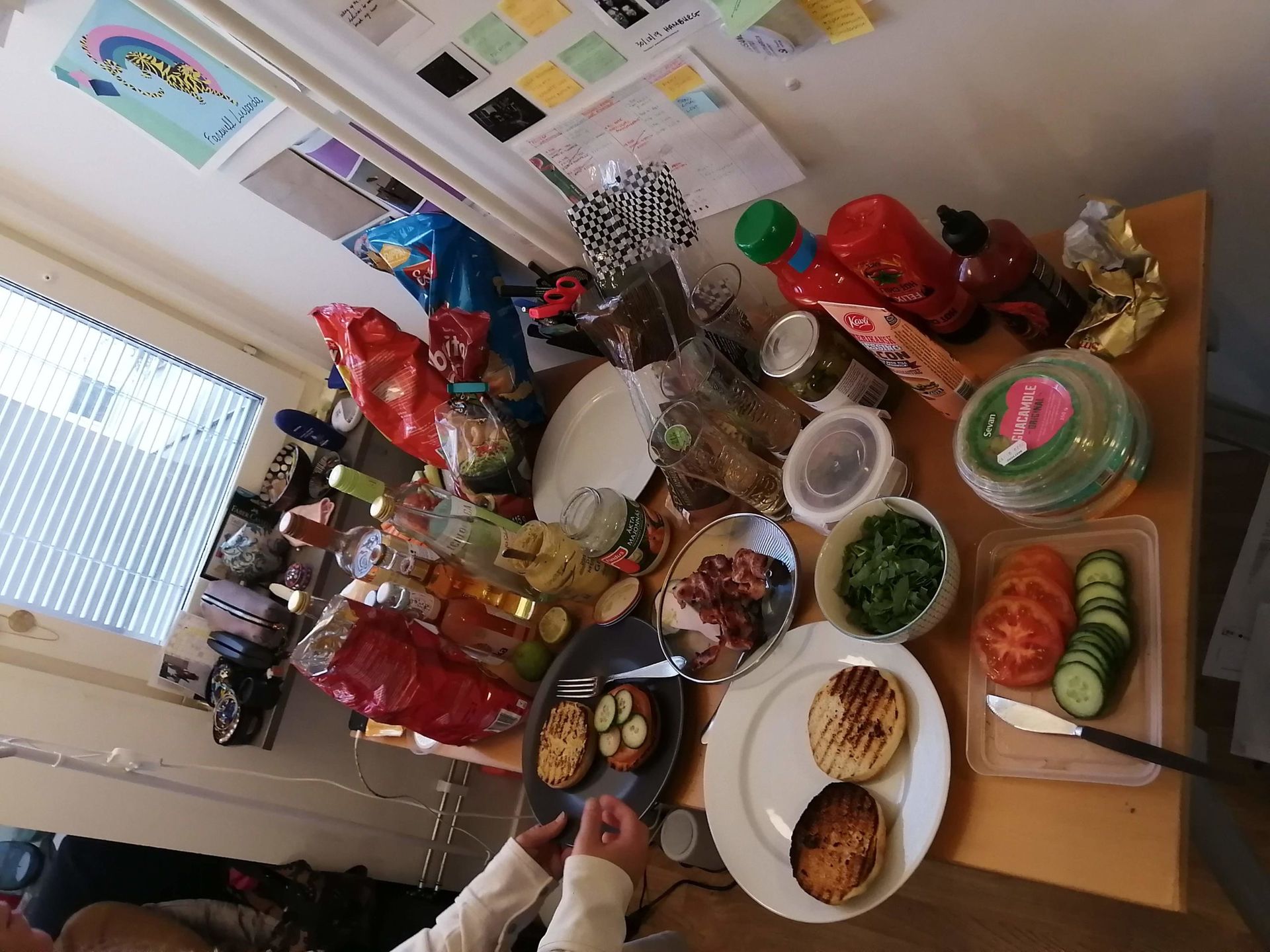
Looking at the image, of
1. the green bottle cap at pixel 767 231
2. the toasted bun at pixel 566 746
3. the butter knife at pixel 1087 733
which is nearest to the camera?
the butter knife at pixel 1087 733

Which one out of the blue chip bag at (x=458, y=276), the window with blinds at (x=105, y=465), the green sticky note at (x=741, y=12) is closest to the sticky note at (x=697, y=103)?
the green sticky note at (x=741, y=12)

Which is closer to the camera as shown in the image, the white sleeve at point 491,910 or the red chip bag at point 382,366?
the white sleeve at point 491,910

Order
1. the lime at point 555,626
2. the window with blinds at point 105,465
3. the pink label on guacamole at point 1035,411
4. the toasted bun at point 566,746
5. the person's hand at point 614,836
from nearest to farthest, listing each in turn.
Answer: the pink label on guacamole at point 1035,411
the person's hand at point 614,836
the toasted bun at point 566,746
the lime at point 555,626
the window with blinds at point 105,465

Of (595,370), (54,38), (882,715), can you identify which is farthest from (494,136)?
(882,715)

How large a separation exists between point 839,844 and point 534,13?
3.01 ft

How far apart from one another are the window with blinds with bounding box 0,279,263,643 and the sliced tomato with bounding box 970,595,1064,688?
146cm

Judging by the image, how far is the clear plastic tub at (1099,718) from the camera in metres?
0.62

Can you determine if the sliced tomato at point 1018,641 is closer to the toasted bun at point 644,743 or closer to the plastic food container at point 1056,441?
the plastic food container at point 1056,441

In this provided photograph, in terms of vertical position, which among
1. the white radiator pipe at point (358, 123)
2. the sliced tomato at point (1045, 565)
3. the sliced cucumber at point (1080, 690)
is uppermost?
the white radiator pipe at point (358, 123)

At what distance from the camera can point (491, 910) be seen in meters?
1.00

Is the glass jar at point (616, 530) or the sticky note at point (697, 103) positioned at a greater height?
the sticky note at point (697, 103)

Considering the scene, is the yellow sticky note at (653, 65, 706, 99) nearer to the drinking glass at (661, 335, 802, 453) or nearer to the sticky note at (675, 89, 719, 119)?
the sticky note at (675, 89, 719, 119)

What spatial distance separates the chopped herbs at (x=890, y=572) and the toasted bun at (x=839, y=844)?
0.55 feet

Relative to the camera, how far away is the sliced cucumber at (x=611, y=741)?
96cm
